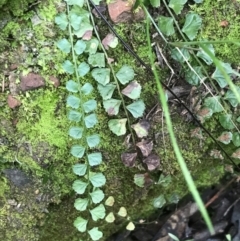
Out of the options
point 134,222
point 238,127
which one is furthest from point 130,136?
point 134,222

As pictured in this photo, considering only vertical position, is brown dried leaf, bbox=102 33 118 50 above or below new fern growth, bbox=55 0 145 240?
above

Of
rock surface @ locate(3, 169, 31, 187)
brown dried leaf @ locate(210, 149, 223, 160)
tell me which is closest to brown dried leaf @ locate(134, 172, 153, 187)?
brown dried leaf @ locate(210, 149, 223, 160)

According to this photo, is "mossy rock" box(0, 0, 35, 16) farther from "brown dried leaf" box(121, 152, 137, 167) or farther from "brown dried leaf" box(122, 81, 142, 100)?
"brown dried leaf" box(121, 152, 137, 167)

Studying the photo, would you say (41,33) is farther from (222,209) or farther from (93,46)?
(222,209)

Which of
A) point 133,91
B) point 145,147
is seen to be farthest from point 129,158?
point 133,91

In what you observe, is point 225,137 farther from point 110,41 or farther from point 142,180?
point 110,41
